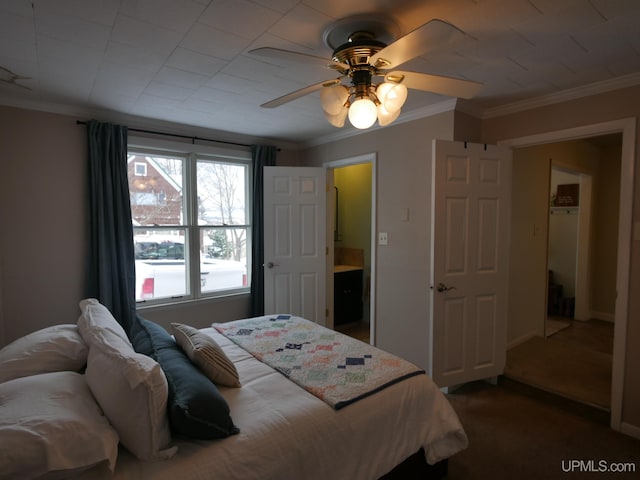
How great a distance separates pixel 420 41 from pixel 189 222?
10.1 ft

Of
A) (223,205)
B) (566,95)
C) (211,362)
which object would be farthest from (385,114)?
(223,205)

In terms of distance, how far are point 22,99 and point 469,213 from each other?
12.3ft

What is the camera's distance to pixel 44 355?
150cm

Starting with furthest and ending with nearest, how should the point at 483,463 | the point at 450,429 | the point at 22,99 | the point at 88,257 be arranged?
the point at 88,257, the point at 22,99, the point at 483,463, the point at 450,429

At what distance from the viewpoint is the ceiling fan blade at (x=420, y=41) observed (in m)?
1.20

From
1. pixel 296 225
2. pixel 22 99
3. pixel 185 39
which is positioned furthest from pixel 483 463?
pixel 22 99

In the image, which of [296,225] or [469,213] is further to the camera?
[296,225]

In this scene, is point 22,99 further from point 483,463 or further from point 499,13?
point 483,463

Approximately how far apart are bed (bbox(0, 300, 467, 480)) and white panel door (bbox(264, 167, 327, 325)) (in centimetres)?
198

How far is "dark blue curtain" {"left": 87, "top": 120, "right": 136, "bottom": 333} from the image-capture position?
3.05 metres

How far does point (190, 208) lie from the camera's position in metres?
3.72

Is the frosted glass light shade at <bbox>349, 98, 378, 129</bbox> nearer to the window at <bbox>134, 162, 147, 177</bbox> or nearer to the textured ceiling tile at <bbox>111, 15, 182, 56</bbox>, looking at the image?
the textured ceiling tile at <bbox>111, 15, 182, 56</bbox>

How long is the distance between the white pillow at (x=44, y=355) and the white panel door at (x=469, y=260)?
7.76ft

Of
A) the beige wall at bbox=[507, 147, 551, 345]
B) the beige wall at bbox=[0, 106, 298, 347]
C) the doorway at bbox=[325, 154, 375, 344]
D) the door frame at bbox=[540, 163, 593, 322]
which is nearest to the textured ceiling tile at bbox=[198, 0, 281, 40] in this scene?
the beige wall at bbox=[0, 106, 298, 347]
